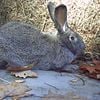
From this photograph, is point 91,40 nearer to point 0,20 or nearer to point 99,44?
point 99,44

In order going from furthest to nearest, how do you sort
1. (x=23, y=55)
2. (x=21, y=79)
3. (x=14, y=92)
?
1. (x=23, y=55)
2. (x=21, y=79)
3. (x=14, y=92)

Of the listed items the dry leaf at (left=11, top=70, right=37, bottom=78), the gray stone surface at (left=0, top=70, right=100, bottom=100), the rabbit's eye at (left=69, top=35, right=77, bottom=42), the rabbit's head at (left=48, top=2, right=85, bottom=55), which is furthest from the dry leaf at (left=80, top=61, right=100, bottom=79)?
the dry leaf at (left=11, top=70, right=37, bottom=78)

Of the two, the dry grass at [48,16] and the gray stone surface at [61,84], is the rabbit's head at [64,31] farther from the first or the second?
the dry grass at [48,16]

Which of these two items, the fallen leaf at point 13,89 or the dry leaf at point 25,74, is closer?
the fallen leaf at point 13,89

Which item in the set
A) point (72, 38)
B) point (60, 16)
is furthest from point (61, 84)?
point (60, 16)

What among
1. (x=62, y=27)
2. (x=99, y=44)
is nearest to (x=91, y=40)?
(x=99, y=44)

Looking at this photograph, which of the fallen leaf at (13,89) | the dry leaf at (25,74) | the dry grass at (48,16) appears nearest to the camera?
the fallen leaf at (13,89)

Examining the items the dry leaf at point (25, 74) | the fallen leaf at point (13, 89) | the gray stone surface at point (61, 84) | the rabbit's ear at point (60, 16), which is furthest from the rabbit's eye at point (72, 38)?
the fallen leaf at point (13, 89)

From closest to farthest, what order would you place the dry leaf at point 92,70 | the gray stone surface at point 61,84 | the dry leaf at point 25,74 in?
the gray stone surface at point 61,84 < the dry leaf at point 25,74 < the dry leaf at point 92,70
